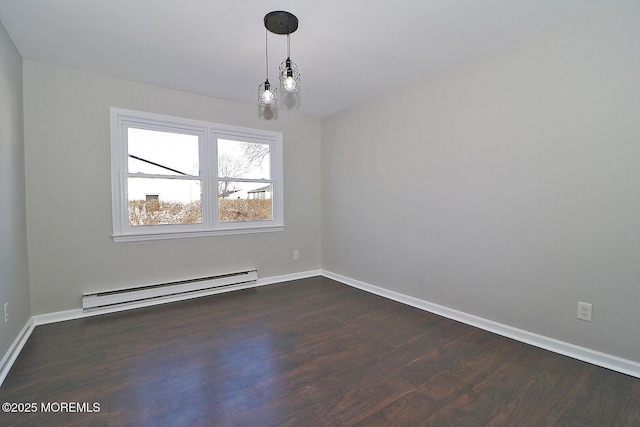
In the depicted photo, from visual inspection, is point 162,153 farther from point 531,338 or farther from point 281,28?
point 531,338

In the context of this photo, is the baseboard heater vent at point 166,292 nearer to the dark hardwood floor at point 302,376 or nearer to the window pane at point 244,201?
the dark hardwood floor at point 302,376

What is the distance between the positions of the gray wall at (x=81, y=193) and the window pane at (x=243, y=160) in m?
0.35

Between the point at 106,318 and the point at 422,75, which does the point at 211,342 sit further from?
the point at 422,75

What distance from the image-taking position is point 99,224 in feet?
9.83

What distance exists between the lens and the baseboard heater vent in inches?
116

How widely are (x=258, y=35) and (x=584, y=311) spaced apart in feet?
10.6

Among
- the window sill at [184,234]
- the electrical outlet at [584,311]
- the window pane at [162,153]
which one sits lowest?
the electrical outlet at [584,311]

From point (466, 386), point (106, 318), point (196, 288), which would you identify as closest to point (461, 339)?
point (466, 386)

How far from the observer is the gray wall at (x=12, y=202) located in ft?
6.79

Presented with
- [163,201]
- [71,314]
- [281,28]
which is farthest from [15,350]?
[281,28]

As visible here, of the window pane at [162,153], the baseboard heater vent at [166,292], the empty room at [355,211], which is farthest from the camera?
the window pane at [162,153]

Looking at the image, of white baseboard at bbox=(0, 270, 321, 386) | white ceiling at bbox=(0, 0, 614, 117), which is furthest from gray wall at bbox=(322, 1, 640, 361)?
white baseboard at bbox=(0, 270, 321, 386)

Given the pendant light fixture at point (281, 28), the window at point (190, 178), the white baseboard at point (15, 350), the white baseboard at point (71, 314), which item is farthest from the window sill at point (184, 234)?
the pendant light fixture at point (281, 28)

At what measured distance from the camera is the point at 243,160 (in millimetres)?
3936
